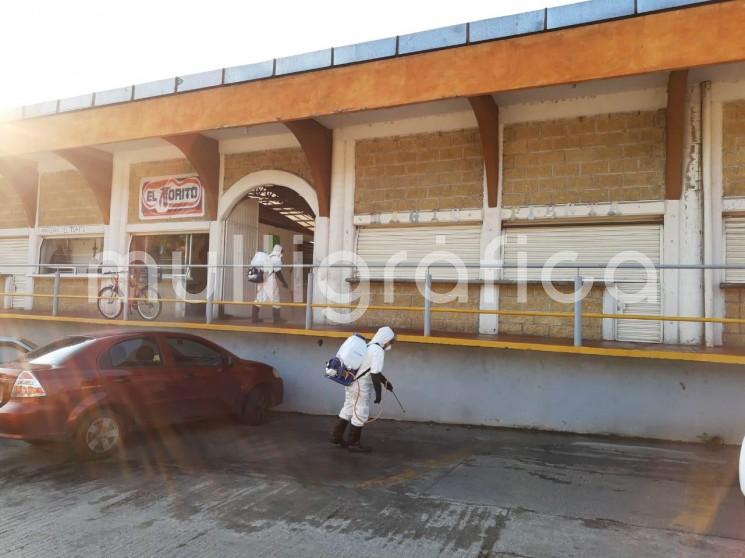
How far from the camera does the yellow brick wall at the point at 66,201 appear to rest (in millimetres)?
13289

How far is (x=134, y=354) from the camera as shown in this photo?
6754 mm

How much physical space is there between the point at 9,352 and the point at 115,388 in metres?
3.20

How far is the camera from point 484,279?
9.19 m

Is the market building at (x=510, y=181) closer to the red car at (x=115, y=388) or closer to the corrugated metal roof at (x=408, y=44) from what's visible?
the corrugated metal roof at (x=408, y=44)

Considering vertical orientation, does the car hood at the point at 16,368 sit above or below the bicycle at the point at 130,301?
below

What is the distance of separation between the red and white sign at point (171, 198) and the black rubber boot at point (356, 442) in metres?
7.08

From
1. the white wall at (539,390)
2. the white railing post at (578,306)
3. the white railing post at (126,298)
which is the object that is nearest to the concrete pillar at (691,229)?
the white wall at (539,390)

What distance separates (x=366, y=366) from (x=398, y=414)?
7.58ft

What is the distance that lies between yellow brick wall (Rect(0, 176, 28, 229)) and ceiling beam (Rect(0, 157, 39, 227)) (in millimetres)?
359

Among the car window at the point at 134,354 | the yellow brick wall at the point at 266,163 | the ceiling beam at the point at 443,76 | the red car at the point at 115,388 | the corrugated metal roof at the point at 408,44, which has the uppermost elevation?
the corrugated metal roof at the point at 408,44

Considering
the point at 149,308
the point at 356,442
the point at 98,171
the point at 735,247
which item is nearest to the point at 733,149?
the point at 735,247

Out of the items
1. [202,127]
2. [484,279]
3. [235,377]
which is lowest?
[235,377]

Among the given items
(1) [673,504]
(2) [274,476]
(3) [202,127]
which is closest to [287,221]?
(3) [202,127]

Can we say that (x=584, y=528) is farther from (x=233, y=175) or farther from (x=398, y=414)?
(x=233, y=175)
